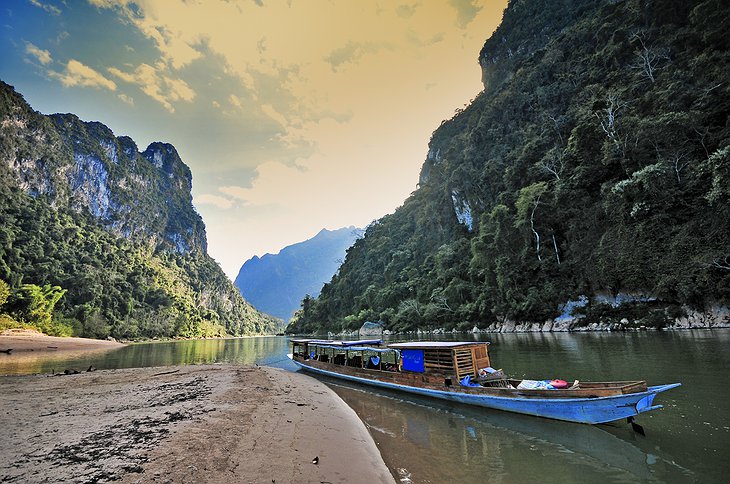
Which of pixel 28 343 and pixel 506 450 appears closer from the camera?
pixel 506 450

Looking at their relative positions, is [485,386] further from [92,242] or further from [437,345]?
[92,242]

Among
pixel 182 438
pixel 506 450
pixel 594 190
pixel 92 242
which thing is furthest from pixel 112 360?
pixel 92 242

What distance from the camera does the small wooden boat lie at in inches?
336

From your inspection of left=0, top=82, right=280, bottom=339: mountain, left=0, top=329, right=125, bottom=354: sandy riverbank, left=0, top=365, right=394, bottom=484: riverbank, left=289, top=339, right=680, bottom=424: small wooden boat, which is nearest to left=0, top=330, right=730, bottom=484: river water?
left=289, top=339, right=680, bottom=424: small wooden boat

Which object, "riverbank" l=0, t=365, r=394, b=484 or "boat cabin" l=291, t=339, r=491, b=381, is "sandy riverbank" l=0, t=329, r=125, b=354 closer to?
"riverbank" l=0, t=365, r=394, b=484

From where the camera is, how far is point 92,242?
111062mm

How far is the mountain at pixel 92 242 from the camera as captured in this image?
240ft

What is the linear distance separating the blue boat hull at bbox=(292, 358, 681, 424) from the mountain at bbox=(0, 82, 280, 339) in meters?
76.2

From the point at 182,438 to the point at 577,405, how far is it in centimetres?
1062

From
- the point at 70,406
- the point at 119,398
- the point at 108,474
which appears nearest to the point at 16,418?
the point at 70,406

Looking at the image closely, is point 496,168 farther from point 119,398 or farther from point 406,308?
point 119,398

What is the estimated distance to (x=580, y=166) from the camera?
140 ft

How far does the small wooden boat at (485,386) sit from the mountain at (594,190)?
27438 mm

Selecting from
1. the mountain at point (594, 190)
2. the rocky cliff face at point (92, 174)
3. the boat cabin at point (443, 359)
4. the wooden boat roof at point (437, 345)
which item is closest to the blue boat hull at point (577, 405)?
the boat cabin at point (443, 359)
